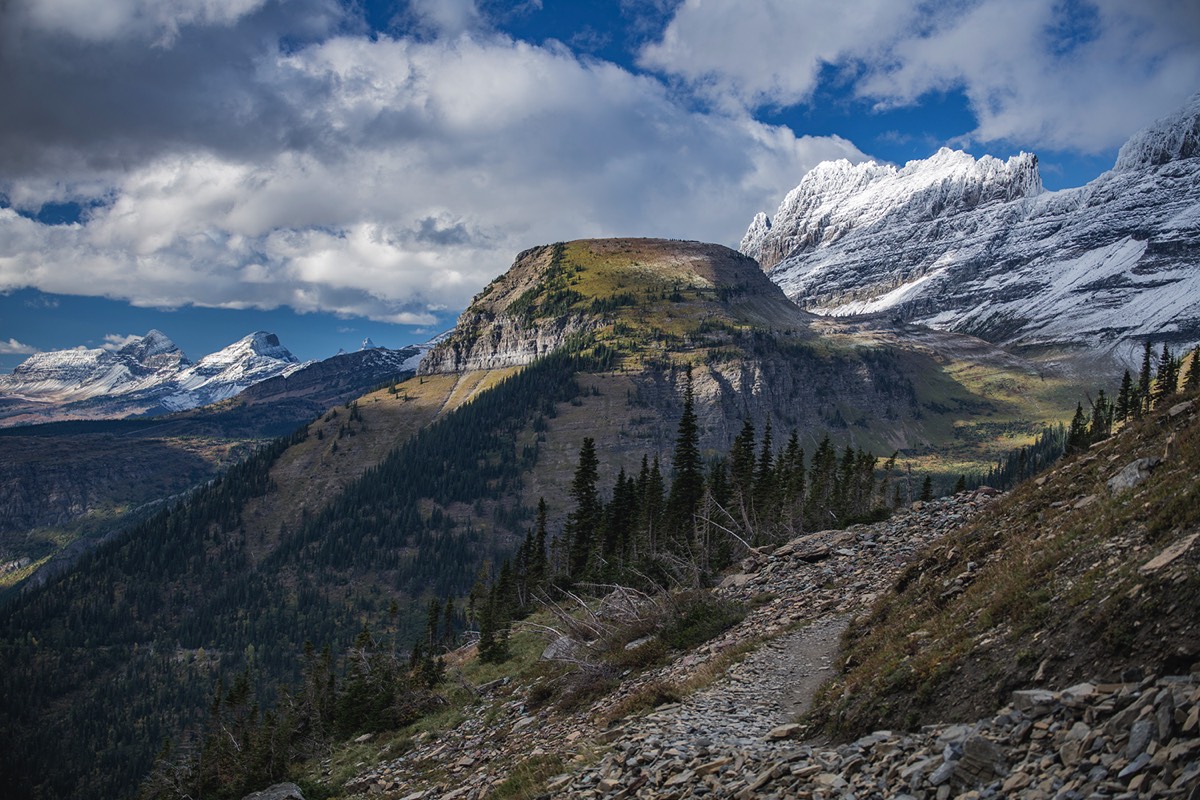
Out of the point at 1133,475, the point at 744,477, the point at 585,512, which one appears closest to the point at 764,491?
the point at 744,477

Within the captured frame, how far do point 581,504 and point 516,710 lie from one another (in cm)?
6679

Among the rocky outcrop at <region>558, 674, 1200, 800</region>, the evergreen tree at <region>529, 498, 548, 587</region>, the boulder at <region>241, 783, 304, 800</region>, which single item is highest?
the rocky outcrop at <region>558, 674, 1200, 800</region>

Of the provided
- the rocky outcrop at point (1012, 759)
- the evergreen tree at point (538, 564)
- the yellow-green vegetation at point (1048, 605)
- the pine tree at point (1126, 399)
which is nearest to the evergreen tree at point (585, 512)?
the evergreen tree at point (538, 564)

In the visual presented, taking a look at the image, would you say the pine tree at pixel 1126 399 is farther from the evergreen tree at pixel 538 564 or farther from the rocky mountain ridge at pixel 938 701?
the rocky mountain ridge at pixel 938 701

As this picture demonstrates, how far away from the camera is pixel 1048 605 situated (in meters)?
13.2

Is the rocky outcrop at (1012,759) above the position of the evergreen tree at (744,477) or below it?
above

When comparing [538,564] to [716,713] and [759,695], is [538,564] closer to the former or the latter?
[759,695]

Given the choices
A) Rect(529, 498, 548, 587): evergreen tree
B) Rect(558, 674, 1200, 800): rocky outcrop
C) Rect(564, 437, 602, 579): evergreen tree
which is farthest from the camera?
Rect(564, 437, 602, 579): evergreen tree

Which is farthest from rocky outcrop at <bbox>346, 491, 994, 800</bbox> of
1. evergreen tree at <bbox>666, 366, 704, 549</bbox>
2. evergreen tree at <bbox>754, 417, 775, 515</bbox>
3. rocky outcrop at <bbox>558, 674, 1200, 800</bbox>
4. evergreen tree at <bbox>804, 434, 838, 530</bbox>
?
evergreen tree at <bbox>804, 434, 838, 530</bbox>

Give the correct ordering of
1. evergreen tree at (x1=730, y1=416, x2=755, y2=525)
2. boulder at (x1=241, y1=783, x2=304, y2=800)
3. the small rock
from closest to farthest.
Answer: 1. the small rock
2. boulder at (x1=241, y1=783, x2=304, y2=800)
3. evergreen tree at (x1=730, y1=416, x2=755, y2=525)

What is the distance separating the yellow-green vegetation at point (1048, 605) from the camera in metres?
10.6

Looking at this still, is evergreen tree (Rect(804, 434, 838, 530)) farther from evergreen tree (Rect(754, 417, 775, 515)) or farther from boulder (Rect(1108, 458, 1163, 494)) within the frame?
boulder (Rect(1108, 458, 1163, 494))

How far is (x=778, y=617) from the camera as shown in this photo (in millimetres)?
28250

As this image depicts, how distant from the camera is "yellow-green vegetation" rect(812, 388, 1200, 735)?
10.6 meters
